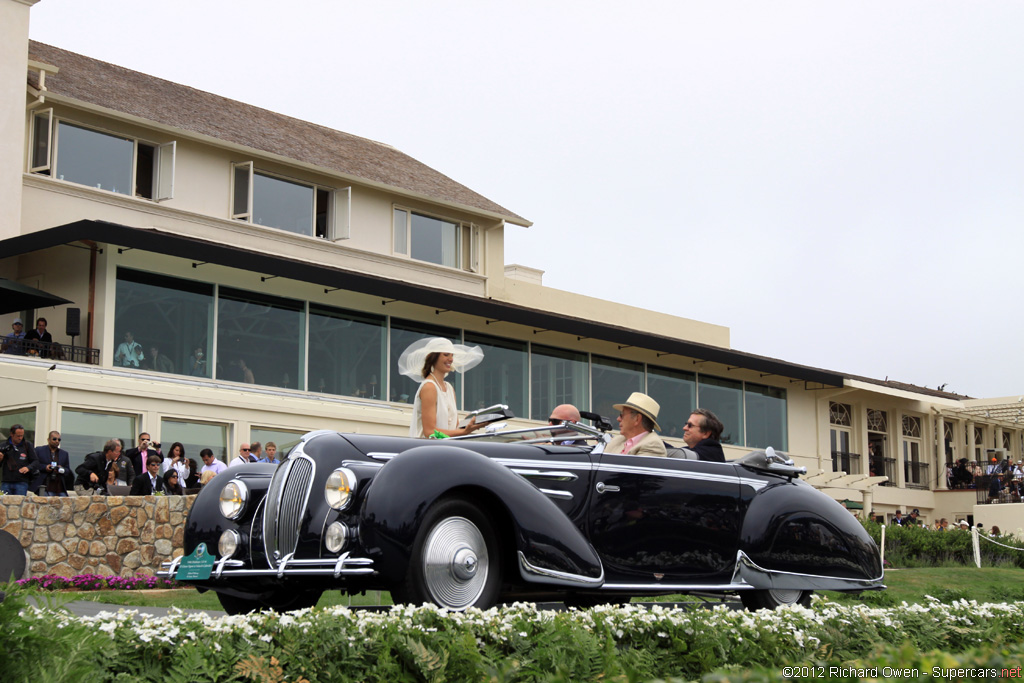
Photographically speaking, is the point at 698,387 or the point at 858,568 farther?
the point at 698,387

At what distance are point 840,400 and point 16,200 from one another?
2428cm

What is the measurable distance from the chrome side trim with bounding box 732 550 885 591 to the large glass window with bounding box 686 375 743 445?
21.6 metres

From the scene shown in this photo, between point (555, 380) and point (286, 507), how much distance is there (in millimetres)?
20155

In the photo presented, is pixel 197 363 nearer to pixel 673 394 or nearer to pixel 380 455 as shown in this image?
pixel 673 394

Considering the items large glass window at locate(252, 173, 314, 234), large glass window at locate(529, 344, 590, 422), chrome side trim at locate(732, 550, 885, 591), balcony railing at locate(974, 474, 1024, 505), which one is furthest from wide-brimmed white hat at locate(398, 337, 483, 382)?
balcony railing at locate(974, 474, 1024, 505)

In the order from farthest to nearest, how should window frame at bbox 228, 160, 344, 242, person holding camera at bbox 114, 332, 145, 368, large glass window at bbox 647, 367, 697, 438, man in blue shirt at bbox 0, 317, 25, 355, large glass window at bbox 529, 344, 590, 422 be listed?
large glass window at bbox 647, 367, 697, 438 → large glass window at bbox 529, 344, 590, 422 → window frame at bbox 228, 160, 344, 242 → person holding camera at bbox 114, 332, 145, 368 → man in blue shirt at bbox 0, 317, 25, 355

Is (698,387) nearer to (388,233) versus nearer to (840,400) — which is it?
(840,400)

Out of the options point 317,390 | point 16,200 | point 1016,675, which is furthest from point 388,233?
point 1016,675

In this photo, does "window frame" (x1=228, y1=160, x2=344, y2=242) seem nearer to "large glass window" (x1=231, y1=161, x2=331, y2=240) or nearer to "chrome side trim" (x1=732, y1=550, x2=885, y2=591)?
"large glass window" (x1=231, y1=161, x2=331, y2=240)

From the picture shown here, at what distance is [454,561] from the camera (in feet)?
19.9

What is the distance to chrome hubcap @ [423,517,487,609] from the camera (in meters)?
5.98

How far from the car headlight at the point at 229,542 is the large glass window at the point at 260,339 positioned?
44.4ft

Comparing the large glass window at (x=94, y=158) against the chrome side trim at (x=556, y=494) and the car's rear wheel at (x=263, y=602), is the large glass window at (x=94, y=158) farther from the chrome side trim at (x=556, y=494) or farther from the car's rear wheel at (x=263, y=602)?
the chrome side trim at (x=556, y=494)

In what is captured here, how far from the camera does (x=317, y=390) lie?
21.6m
